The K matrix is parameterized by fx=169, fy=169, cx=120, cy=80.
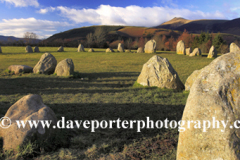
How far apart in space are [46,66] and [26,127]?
10498 millimetres

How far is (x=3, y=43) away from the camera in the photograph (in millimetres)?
41781

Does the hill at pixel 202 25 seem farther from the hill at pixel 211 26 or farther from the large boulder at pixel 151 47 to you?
the large boulder at pixel 151 47

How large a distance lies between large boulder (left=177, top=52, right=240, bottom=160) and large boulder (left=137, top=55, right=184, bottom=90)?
20.0 ft

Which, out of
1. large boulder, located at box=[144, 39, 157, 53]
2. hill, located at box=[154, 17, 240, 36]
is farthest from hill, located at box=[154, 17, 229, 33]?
large boulder, located at box=[144, 39, 157, 53]

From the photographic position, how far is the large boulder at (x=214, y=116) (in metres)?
2.47

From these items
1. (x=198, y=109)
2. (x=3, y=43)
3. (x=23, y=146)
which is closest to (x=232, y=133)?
(x=198, y=109)

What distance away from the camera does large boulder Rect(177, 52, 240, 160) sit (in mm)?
2469

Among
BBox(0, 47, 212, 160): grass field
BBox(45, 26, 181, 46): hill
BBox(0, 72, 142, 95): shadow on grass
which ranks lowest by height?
BBox(0, 47, 212, 160): grass field

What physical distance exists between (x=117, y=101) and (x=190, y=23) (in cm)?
15441

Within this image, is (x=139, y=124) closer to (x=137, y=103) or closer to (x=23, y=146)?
(x=137, y=103)

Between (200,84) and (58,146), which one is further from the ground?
(200,84)

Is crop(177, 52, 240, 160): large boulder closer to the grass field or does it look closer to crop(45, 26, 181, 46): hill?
the grass field

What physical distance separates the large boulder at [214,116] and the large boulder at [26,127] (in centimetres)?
296

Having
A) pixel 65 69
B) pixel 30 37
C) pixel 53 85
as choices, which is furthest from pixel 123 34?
pixel 53 85
